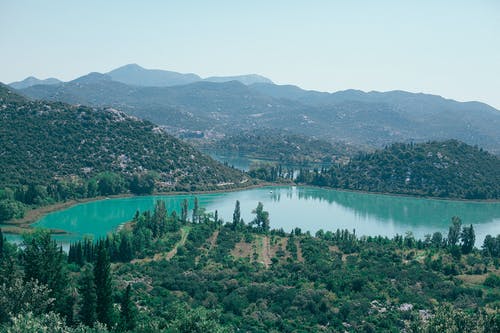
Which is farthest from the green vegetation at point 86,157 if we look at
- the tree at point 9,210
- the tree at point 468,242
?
the tree at point 468,242

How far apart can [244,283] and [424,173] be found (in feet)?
291

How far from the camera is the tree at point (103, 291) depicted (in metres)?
32.5

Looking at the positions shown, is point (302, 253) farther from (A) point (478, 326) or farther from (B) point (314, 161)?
(B) point (314, 161)

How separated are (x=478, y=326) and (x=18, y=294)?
26.9 meters

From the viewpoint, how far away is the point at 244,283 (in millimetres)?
47062

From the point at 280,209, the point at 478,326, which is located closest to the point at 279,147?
the point at 280,209

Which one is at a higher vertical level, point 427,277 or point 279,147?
point 279,147

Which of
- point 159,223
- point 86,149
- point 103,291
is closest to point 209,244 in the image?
point 159,223

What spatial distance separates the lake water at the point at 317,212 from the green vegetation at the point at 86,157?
4473 mm

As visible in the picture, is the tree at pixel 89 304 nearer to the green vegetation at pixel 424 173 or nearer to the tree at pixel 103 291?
the tree at pixel 103 291

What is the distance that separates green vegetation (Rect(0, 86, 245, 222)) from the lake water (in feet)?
14.7

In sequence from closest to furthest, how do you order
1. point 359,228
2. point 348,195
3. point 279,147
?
point 359,228 < point 348,195 < point 279,147

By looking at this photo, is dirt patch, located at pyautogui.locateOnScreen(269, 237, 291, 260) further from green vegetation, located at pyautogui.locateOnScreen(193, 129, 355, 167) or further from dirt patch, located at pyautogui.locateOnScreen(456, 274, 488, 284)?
green vegetation, located at pyautogui.locateOnScreen(193, 129, 355, 167)

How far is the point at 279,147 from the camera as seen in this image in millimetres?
193375
